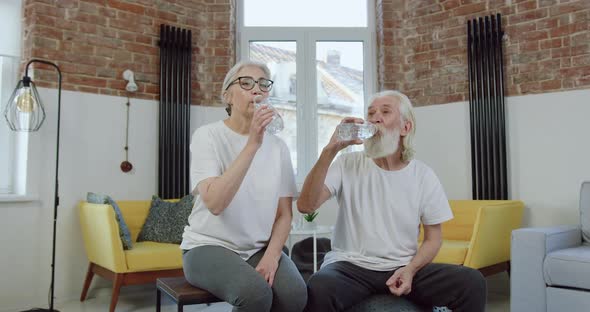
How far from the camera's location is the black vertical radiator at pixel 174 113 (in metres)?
3.97

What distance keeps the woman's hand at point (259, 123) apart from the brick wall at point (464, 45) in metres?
2.90

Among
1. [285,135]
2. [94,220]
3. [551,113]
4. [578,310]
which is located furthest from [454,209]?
[94,220]

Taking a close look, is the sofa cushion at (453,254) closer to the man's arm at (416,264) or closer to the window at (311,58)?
the man's arm at (416,264)

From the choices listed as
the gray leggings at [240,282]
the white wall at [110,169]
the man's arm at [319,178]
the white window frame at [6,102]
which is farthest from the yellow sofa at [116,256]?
the man's arm at [319,178]

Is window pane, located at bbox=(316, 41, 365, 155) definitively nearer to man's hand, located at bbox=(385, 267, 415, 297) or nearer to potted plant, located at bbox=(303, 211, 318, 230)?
potted plant, located at bbox=(303, 211, 318, 230)

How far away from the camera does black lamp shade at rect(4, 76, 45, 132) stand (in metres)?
→ 3.24

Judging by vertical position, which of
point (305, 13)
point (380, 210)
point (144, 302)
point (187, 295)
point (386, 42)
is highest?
point (305, 13)

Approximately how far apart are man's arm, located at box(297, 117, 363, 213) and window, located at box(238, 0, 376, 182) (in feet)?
8.59

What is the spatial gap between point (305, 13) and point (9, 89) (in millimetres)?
2529

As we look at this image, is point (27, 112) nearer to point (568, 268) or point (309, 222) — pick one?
point (309, 222)

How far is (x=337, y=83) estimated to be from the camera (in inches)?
177

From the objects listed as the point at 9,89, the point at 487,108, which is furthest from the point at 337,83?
the point at 9,89

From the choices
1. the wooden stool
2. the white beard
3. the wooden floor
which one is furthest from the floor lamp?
the white beard

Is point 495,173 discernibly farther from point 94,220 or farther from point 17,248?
point 17,248
